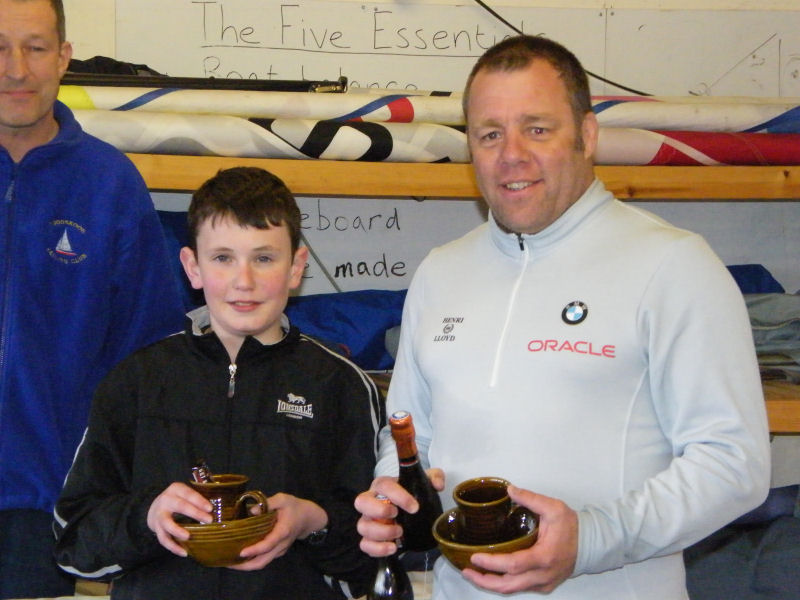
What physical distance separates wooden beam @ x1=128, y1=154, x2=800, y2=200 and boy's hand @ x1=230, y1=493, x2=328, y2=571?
99cm

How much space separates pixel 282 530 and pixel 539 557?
1.35ft

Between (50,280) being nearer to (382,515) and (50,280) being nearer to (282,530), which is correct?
(282,530)

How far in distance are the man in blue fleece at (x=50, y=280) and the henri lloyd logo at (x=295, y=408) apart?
1.59ft

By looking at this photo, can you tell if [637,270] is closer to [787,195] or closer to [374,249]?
[787,195]

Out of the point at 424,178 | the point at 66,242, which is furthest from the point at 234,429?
the point at 424,178

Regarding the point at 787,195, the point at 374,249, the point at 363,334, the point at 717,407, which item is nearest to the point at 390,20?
the point at 374,249

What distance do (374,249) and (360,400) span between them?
4.31 ft

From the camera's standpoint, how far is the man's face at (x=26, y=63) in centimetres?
184

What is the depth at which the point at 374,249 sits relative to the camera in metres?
2.98

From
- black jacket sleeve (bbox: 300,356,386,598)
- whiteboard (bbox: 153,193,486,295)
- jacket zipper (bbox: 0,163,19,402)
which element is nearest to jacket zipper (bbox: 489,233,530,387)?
black jacket sleeve (bbox: 300,356,386,598)

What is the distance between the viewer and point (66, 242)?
76.4 inches

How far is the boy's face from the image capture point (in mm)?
1654

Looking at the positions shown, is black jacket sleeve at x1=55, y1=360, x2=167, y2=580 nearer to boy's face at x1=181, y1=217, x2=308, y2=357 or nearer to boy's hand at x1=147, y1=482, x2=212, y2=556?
boy's hand at x1=147, y1=482, x2=212, y2=556

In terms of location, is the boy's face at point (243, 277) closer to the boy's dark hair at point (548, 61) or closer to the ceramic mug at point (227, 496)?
the ceramic mug at point (227, 496)
